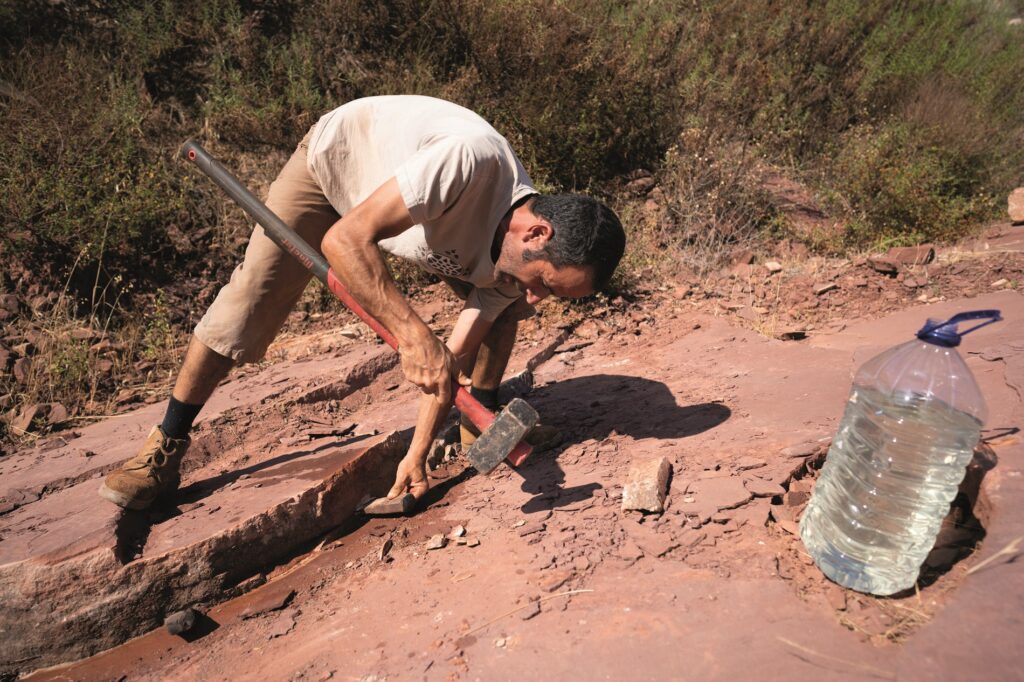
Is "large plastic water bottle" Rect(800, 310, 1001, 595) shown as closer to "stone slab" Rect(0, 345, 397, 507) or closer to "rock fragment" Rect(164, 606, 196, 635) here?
"rock fragment" Rect(164, 606, 196, 635)

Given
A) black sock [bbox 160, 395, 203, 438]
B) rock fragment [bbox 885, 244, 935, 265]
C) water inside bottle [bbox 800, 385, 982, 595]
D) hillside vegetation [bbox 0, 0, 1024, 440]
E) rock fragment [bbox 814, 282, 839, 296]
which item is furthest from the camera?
hillside vegetation [bbox 0, 0, 1024, 440]

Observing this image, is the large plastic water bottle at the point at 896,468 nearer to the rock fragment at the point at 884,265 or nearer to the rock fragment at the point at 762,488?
the rock fragment at the point at 762,488

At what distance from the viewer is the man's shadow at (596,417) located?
8.47 ft

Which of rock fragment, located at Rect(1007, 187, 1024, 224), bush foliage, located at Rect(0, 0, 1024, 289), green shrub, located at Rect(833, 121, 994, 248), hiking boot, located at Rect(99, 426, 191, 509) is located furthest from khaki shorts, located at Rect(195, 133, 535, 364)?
rock fragment, located at Rect(1007, 187, 1024, 224)

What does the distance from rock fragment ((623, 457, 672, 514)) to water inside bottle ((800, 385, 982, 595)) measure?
461 millimetres

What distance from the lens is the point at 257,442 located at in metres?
3.40

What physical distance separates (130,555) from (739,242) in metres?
4.88

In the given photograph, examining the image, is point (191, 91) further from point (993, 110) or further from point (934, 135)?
point (993, 110)

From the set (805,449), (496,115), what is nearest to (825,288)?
(805,449)

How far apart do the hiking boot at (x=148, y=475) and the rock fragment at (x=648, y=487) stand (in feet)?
5.92

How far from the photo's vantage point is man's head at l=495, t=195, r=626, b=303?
2.17m

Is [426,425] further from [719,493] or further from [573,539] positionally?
[719,493]

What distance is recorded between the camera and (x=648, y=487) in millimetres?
2258

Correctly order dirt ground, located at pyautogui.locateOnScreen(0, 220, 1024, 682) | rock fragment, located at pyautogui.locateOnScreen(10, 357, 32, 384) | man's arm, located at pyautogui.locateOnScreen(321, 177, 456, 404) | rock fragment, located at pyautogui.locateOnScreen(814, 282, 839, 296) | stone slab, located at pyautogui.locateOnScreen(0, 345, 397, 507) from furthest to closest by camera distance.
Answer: rock fragment, located at pyautogui.locateOnScreen(814, 282, 839, 296) → rock fragment, located at pyautogui.locateOnScreen(10, 357, 32, 384) → stone slab, located at pyautogui.locateOnScreen(0, 345, 397, 507) → man's arm, located at pyautogui.locateOnScreen(321, 177, 456, 404) → dirt ground, located at pyautogui.locateOnScreen(0, 220, 1024, 682)
